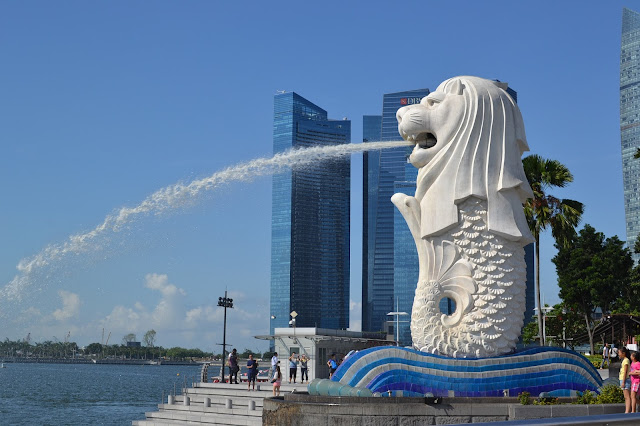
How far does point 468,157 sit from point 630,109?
150627 mm

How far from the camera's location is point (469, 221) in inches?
715

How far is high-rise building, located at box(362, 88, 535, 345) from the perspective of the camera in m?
130

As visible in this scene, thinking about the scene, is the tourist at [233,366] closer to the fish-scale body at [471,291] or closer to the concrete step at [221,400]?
the concrete step at [221,400]

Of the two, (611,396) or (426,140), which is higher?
(426,140)

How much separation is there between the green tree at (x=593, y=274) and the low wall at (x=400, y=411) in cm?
2835

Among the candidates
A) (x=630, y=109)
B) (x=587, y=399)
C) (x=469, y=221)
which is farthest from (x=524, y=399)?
(x=630, y=109)

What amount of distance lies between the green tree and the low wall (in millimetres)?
28347

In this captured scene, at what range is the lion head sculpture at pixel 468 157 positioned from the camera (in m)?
18.1

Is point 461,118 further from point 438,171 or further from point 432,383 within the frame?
point 432,383

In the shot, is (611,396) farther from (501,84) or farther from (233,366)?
(233,366)

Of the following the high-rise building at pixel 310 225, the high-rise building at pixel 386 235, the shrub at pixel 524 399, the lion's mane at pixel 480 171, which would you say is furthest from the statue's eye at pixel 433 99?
the high-rise building at pixel 386 235

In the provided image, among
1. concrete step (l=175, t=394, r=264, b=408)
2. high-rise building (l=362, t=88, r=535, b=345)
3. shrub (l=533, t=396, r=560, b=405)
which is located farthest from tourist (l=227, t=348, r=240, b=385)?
high-rise building (l=362, t=88, r=535, b=345)

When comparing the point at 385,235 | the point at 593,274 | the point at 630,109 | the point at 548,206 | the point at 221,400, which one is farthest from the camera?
the point at 630,109

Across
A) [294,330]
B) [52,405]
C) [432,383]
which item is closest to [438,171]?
[432,383]
